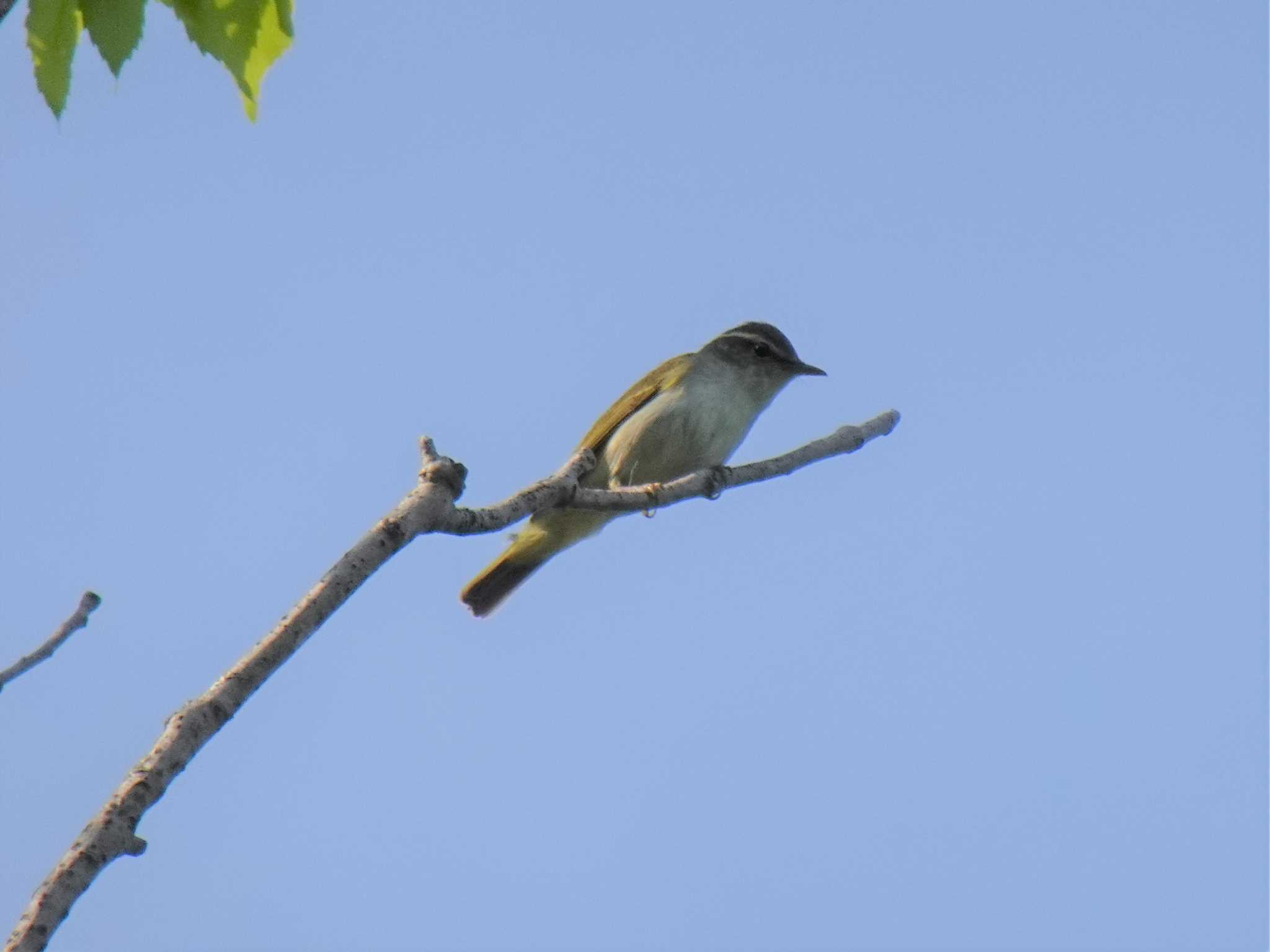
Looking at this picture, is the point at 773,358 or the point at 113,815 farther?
the point at 773,358

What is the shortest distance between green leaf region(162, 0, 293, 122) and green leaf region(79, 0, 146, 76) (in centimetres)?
15

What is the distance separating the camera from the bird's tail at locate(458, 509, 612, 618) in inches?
348

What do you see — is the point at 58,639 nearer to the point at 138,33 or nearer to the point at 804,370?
the point at 138,33

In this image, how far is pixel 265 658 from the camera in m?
3.07

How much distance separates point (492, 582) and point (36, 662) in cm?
609

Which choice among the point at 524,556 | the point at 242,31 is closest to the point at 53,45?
the point at 242,31

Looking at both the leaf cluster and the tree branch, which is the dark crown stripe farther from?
the leaf cluster

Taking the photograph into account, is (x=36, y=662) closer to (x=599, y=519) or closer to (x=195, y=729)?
→ (x=195, y=729)

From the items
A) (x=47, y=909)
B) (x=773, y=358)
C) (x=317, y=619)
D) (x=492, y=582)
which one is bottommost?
(x=47, y=909)

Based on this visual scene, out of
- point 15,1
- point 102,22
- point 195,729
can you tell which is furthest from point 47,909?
point 102,22

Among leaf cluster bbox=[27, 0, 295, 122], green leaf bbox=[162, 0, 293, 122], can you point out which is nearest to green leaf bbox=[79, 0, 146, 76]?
leaf cluster bbox=[27, 0, 295, 122]

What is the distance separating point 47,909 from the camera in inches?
94.9

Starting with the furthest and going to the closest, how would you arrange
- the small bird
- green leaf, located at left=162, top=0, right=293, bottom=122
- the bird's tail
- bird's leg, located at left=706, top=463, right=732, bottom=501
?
the bird's tail → the small bird → bird's leg, located at left=706, top=463, right=732, bottom=501 → green leaf, located at left=162, top=0, right=293, bottom=122

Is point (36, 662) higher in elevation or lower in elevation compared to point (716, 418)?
lower
